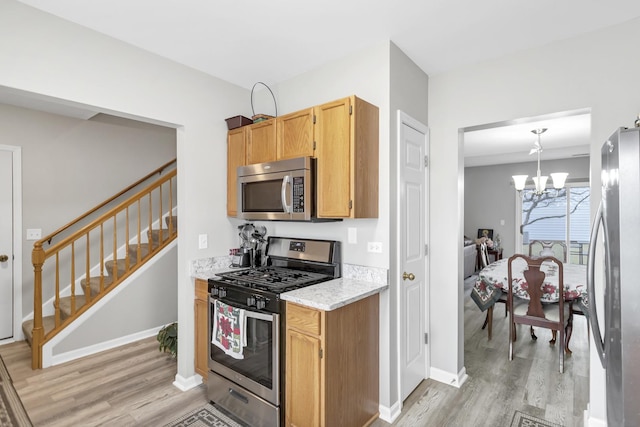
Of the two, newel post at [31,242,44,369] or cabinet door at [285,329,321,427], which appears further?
newel post at [31,242,44,369]

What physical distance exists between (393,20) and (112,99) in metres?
1.94

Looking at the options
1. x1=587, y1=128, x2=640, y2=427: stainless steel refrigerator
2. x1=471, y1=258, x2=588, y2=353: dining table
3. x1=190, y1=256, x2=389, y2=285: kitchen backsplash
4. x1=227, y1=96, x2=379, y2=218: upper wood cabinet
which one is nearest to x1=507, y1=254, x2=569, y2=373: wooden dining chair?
x1=471, y1=258, x2=588, y2=353: dining table

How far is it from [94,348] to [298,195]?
9.10 feet

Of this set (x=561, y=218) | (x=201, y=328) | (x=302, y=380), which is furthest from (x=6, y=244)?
(x=561, y=218)

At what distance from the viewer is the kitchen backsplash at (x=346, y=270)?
2.33 metres

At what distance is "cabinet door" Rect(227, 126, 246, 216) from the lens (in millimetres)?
2848

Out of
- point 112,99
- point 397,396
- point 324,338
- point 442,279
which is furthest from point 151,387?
point 442,279

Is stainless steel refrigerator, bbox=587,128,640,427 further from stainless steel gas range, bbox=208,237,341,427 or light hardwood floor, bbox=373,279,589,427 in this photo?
stainless steel gas range, bbox=208,237,341,427

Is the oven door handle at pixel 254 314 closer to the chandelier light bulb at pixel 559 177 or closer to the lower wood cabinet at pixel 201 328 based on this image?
the lower wood cabinet at pixel 201 328

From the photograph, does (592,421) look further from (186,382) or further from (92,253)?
(92,253)

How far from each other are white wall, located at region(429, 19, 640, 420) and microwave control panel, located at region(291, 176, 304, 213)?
119 cm

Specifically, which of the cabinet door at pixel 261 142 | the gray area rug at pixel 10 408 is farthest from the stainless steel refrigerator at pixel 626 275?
the gray area rug at pixel 10 408

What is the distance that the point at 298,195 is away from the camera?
92.9 inches

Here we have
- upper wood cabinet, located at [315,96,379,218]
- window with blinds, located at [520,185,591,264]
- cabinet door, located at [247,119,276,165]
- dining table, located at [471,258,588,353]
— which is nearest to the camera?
upper wood cabinet, located at [315,96,379,218]
